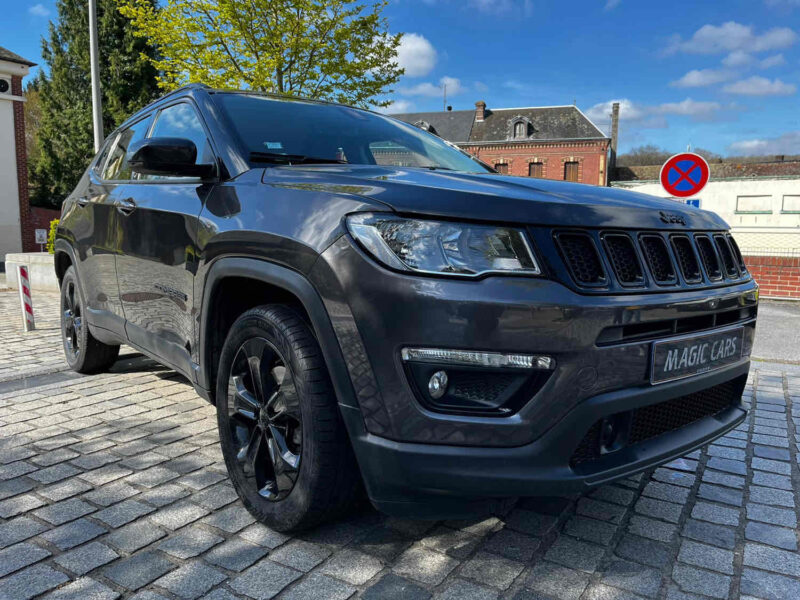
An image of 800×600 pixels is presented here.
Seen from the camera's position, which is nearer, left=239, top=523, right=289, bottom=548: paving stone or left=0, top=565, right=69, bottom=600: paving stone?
left=0, top=565, right=69, bottom=600: paving stone

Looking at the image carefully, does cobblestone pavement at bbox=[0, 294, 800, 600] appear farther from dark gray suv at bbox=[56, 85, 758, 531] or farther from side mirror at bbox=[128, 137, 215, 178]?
side mirror at bbox=[128, 137, 215, 178]

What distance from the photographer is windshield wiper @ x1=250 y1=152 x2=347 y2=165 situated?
2.63m

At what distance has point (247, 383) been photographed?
2475 mm

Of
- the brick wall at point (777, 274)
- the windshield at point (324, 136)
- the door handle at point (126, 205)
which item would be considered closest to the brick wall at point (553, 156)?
the brick wall at point (777, 274)

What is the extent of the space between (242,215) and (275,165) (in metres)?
0.32

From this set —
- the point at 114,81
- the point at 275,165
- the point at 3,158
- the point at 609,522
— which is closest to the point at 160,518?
the point at 275,165

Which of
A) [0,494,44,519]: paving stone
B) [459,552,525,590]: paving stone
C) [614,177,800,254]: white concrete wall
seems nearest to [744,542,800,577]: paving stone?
[459,552,525,590]: paving stone

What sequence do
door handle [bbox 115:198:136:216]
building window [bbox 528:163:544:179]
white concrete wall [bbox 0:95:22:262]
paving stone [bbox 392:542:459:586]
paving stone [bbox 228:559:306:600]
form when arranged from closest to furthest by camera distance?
paving stone [bbox 228:559:306:600] → paving stone [bbox 392:542:459:586] → door handle [bbox 115:198:136:216] → white concrete wall [bbox 0:95:22:262] → building window [bbox 528:163:544:179]

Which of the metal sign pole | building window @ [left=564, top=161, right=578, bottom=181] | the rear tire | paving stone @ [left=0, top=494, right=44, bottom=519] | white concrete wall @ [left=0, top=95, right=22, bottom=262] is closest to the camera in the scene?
paving stone @ [left=0, top=494, right=44, bottom=519]

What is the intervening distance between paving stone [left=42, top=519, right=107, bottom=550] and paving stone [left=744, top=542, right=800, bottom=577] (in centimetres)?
238

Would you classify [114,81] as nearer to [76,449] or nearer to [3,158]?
[3,158]

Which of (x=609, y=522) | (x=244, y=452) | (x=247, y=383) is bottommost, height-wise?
(x=609, y=522)

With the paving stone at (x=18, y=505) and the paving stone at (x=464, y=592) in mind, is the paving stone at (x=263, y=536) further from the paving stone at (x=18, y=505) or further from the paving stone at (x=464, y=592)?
the paving stone at (x=18, y=505)

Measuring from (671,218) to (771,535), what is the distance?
1325mm
